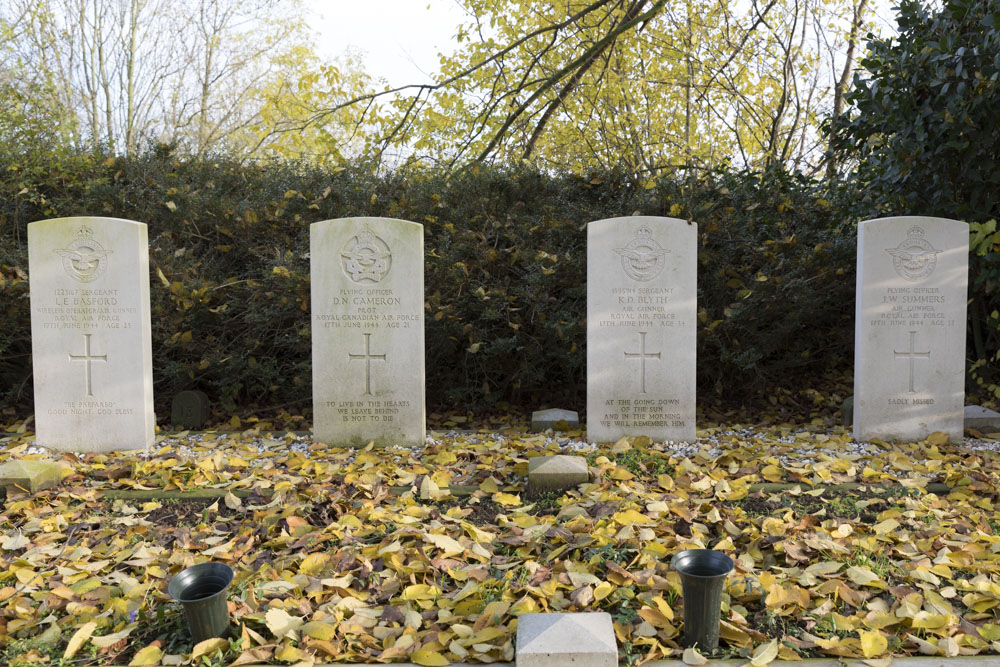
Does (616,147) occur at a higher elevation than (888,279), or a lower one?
higher

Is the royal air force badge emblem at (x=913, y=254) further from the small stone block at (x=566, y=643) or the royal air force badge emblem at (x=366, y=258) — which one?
the small stone block at (x=566, y=643)

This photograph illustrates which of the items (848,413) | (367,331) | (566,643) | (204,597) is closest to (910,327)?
(848,413)

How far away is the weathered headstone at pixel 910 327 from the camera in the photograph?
522 centimetres

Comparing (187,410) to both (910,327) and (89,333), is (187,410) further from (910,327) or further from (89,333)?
(910,327)

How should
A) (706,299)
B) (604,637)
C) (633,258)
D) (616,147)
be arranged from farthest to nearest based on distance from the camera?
(616,147)
(706,299)
(633,258)
(604,637)

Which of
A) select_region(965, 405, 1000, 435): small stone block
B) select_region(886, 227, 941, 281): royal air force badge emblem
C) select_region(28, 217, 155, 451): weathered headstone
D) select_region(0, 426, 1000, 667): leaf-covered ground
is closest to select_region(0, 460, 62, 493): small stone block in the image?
select_region(0, 426, 1000, 667): leaf-covered ground

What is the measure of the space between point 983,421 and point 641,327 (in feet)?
9.63

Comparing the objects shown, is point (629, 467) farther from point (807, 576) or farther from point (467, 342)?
point (467, 342)

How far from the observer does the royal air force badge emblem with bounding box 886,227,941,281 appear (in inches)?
205

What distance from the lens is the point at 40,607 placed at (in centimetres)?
276

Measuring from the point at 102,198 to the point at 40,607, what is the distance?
5.52 meters

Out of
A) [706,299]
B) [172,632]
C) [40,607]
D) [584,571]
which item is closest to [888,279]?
[706,299]

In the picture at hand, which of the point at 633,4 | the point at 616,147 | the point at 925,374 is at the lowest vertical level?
the point at 925,374

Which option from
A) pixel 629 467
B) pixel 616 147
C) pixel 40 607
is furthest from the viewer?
pixel 616 147
